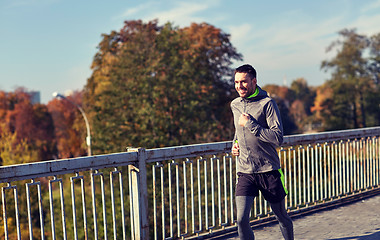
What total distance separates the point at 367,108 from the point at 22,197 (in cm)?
4691

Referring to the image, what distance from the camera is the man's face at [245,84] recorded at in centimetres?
400

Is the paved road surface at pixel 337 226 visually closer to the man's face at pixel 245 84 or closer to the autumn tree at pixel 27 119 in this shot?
the man's face at pixel 245 84

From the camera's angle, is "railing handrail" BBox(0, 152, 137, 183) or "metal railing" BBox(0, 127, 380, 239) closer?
"railing handrail" BBox(0, 152, 137, 183)

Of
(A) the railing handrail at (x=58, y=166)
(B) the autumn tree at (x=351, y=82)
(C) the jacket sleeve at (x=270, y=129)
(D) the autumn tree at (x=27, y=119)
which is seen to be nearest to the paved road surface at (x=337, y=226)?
(A) the railing handrail at (x=58, y=166)

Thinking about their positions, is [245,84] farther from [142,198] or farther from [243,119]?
[142,198]

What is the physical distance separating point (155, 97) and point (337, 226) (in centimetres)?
2116

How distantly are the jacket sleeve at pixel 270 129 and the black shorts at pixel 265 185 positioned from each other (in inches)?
14.2

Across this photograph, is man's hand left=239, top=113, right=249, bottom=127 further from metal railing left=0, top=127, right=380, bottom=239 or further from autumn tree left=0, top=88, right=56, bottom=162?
autumn tree left=0, top=88, right=56, bottom=162

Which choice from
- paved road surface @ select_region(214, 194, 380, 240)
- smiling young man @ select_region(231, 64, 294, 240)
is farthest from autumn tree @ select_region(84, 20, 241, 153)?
smiling young man @ select_region(231, 64, 294, 240)

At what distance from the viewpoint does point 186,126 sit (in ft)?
88.6

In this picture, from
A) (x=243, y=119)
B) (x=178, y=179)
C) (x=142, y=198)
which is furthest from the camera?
(x=178, y=179)

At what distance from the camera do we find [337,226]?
5957 mm

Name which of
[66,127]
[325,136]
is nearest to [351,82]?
[66,127]

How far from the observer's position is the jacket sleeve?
385 cm
